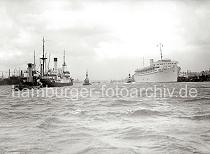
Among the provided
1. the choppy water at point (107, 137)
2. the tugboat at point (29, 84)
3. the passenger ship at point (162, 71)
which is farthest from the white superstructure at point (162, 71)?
the choppy water at point (107, 137)

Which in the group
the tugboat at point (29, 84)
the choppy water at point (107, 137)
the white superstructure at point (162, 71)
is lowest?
the choppy water at point (107, 137)

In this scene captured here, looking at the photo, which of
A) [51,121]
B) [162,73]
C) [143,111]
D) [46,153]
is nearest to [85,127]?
[51,121]

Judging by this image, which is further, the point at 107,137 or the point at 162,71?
the point at 162,71

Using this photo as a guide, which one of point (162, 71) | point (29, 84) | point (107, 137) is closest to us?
point (107, 137)

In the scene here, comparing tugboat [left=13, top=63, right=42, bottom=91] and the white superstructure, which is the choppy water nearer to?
tugboat [left=13, top=63, right=42, bottom=91]

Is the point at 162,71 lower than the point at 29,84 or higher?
higher

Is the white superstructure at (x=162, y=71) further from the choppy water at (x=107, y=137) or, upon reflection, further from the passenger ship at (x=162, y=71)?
the choppy water at (x=107, y=137)

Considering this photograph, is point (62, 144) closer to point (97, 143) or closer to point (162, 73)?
point (97, 143)

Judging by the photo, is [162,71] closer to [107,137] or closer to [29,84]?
[29,84]

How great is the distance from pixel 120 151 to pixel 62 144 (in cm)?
154

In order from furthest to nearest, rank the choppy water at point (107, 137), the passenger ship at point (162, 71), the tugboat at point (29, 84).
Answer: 1. the passenger ship at point (162, 71)
2. the tugboat at point (29, 84)
3. the choppy water at point (107, 137)

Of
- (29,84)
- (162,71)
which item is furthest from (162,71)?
(29,84)

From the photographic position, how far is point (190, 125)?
9.47 meters

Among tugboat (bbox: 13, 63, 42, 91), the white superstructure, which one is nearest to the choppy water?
tugboat (bbox: 13, 63, 42, 91)
